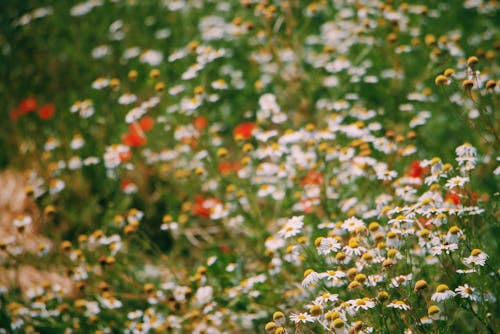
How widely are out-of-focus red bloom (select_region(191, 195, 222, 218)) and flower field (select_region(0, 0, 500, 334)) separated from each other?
0.06ft

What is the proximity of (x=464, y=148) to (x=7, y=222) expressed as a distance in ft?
9.04

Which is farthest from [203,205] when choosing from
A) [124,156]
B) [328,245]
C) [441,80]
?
[441,80]

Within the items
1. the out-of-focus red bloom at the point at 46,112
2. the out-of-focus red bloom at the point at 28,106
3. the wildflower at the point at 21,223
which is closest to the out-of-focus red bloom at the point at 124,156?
the wildflower at the point at 21,223

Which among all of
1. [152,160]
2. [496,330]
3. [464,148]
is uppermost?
[464,148]

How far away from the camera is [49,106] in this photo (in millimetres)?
3965

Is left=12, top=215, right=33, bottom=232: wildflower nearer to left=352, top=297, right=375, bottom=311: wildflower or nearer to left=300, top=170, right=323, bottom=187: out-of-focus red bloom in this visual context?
left=300, top=170, right=323, bottom=187: out-of-focus red bloom

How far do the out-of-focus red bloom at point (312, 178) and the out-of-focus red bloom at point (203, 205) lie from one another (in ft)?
1.73

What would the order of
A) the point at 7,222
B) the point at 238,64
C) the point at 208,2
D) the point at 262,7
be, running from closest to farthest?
the point at 262,7 → the point at 7,222 → the point at 238,64 → the point at 208,2

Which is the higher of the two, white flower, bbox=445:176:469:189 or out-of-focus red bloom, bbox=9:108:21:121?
white flower, bbox=445:176:469:189

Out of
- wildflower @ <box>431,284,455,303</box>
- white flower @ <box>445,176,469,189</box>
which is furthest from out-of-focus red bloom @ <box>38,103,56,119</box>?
wildflower @ <box>431,284,455,303</box>

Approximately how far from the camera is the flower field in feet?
6.26

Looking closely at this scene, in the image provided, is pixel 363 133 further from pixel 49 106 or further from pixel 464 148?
pixel 49 106

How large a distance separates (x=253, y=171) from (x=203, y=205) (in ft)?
1.26

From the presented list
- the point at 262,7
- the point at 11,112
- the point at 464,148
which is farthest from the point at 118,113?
the point at 464,148
